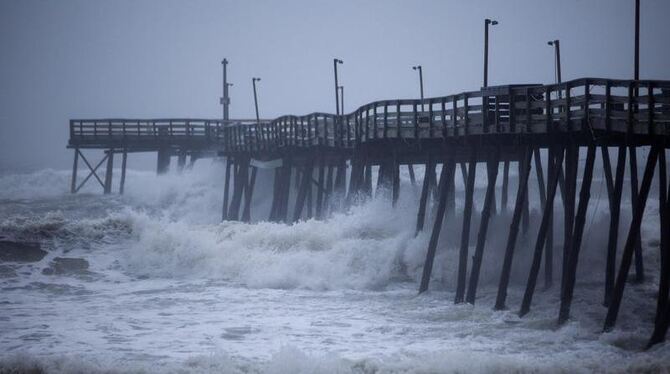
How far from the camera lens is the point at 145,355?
1194cm

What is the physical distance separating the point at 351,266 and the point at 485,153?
4539 mm

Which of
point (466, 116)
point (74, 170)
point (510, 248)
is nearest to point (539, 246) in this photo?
point (510, 248)

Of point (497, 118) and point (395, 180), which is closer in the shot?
point (497, 118)

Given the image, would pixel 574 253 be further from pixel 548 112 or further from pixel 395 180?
pixel 395 180

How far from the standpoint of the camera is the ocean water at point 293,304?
11.2m

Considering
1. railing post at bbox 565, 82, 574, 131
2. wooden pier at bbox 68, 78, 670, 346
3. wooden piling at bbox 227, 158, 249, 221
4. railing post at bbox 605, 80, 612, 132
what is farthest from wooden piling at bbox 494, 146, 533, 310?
wooden piling at bbox 227, 158, 249, 221

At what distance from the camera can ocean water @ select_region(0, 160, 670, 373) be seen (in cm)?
1117

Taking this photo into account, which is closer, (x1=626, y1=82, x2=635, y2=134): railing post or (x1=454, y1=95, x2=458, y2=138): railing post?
(x1=626, y1=82, x2=635, y2=134): railing post

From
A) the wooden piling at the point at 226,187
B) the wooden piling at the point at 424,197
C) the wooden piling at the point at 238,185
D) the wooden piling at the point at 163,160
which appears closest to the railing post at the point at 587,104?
the wooden piling at the point at 424,197

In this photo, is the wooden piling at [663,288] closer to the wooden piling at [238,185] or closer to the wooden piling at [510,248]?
the wooden piling at [510,248]

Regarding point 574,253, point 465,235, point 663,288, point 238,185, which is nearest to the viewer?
point 663,288

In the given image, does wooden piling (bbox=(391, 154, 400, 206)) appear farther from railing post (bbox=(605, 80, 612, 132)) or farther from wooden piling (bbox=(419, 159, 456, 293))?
railing post (bbox=(605, 80, 612, 132))

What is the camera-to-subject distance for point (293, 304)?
1666 cm

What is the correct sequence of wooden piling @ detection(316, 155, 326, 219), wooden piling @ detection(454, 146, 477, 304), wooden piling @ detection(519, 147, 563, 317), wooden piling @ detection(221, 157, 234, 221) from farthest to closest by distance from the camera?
wooden piling @ detection(221, 157, 234, 221)
wooden piling @ detection(316, 155, 326, 219)
wooden piling @ detection(454, 146, 477, 304)
wooden piling @ detection(519, 147, 563, 317)
